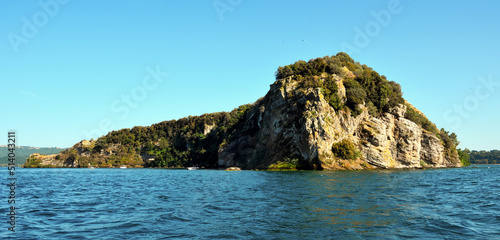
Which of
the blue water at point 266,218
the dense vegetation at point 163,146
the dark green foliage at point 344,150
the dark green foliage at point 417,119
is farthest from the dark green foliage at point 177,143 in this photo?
the blue water at point 266,218

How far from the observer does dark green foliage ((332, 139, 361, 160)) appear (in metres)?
78.1

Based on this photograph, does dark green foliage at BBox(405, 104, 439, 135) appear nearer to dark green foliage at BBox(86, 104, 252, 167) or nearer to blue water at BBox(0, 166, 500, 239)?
dark green foliage at BBox(86, 104, 252, 167)

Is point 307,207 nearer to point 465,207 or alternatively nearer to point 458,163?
point 465,207

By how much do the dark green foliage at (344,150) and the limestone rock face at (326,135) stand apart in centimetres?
108

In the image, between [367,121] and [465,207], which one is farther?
[367,121]

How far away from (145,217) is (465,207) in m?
19.3

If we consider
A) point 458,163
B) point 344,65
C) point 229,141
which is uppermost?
point 344,65

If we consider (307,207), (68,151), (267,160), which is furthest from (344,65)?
(68,151)

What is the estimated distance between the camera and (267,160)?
92688mm

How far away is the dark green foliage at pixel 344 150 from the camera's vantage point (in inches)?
3073

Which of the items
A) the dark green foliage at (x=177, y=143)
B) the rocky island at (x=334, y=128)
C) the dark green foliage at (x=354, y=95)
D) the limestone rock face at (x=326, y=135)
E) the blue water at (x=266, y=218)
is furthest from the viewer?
the dark green foliage at (x=177, y=143)

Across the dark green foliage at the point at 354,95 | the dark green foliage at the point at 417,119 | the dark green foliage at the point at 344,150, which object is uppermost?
the dark green foliage at the point at 354,95

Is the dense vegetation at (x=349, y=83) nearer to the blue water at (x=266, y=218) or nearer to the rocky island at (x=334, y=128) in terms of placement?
the rocky island at (x=334, y=128)

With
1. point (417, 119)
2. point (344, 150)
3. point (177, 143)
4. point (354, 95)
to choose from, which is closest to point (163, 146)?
point (177, 143)
